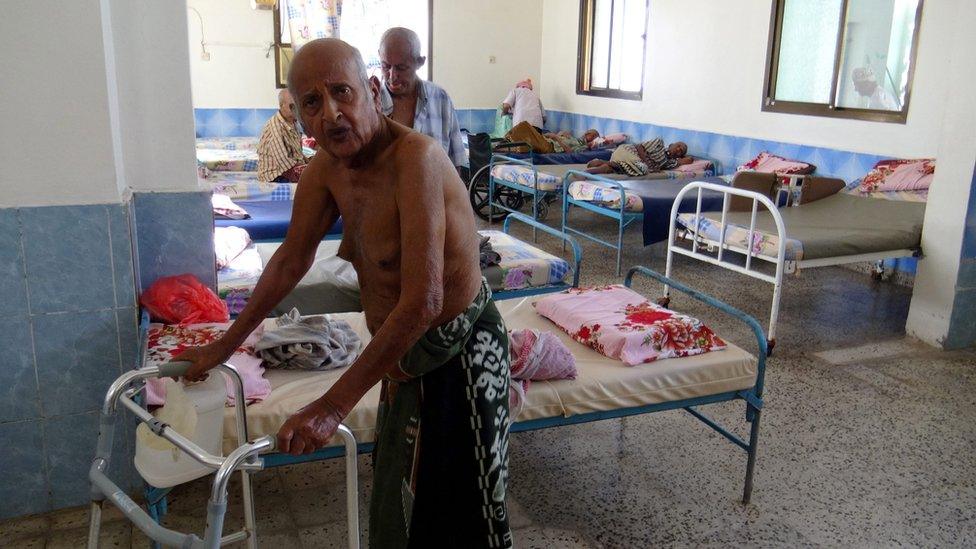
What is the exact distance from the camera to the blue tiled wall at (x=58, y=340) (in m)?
2.24

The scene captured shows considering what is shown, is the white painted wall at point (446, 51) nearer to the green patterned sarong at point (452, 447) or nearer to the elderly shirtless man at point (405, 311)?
the elderly shirtless man at point (405, 311)

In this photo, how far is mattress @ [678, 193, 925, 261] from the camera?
411cm

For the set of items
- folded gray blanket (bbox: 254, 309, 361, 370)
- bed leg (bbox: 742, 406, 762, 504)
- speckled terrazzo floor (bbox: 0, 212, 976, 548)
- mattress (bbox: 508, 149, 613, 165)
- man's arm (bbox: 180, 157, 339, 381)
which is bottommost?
speckled terrazzo floor (bbox: 0, 212, 976, 548)

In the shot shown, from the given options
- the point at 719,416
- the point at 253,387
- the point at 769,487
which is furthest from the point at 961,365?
the point at 253,387

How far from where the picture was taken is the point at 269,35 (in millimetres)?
8445

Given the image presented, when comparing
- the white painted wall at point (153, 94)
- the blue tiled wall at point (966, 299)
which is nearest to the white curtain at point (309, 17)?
the white painted wall at point (153, 94)

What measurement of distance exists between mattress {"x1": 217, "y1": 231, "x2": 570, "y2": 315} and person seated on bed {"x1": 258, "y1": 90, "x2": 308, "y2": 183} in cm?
112

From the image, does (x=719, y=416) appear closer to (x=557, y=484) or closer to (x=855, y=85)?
(x=557, y=484)

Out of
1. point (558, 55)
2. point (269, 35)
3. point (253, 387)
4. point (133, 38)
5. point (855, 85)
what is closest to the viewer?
point (253, 387)

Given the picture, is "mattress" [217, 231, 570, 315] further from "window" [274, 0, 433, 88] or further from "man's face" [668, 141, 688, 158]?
"window" [274, 0, 433, 88]

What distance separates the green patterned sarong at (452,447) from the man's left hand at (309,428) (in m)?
0.31

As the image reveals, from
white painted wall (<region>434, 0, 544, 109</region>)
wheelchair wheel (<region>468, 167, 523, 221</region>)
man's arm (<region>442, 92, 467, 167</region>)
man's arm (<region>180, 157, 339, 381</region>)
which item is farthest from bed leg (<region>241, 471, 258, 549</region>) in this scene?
white painted wall (<region>434, 0, 544, 109</region>)

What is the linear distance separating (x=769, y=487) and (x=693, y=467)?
269 mm

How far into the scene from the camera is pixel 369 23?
8922mm
